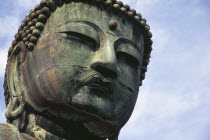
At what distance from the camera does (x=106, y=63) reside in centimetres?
880

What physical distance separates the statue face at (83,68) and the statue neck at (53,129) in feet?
0.53

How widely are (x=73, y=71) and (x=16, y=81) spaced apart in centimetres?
116

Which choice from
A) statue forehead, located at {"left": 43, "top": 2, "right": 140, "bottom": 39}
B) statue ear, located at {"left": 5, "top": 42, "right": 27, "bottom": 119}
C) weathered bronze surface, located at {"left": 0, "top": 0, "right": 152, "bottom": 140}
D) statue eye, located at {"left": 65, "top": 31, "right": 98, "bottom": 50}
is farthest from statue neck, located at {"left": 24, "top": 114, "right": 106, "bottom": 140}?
statue forehead, located at {"left": 43, "top": 2, "right": 140, "bottom": 39}

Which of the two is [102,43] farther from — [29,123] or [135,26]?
[29,123]

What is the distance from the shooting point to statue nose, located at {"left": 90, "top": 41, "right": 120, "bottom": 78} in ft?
28.9

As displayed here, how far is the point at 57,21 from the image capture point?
931 centimetres

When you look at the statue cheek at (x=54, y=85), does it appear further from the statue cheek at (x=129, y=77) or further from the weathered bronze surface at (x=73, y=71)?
the statue cheek at (x=129, y=77)

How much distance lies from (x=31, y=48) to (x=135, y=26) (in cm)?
171

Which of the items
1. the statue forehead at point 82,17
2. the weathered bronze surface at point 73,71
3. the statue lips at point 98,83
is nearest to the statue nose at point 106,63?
the weathered bronze surface at point 73,71

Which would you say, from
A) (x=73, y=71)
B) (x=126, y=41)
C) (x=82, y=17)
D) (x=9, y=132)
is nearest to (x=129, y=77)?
(x=126, y=41)

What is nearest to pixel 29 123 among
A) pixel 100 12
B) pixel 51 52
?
pixel 51 52

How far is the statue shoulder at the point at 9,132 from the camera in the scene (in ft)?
27.5

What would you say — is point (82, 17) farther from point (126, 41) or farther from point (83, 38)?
point (126, 41)

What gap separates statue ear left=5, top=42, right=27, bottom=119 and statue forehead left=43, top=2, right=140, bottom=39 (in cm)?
57
